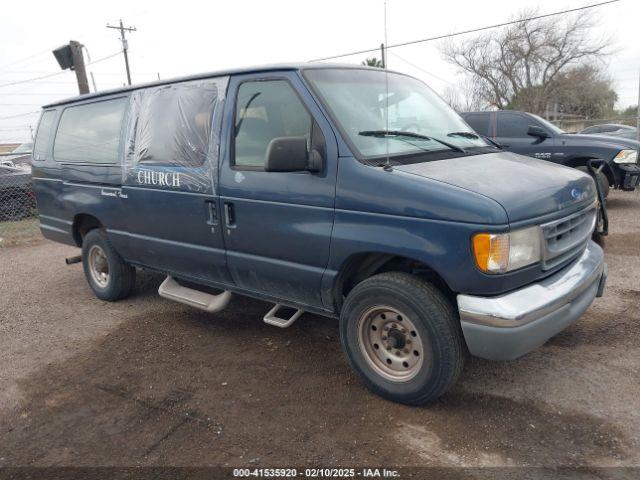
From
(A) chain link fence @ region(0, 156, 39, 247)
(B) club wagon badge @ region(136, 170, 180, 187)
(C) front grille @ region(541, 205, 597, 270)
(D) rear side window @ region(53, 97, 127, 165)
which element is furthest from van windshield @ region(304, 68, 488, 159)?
(A) chain link fence @ region(0, 156, 39, 247)

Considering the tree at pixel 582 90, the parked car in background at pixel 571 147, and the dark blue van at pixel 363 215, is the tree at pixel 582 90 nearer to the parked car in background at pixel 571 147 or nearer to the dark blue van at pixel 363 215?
the parked car in background at pixel 571 147

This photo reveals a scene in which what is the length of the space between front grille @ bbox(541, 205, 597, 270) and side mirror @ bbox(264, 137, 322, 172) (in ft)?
4.65

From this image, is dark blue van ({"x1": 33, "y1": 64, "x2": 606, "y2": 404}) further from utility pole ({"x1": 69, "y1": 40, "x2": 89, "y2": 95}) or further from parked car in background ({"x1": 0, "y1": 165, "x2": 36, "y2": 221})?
utility pole ({"x1": 69, "y1": 40, "x2": 89, "y2": 95})

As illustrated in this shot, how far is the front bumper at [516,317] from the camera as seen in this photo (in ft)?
9.07

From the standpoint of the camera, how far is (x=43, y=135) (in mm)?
5938

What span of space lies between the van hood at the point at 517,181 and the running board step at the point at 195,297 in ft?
6.57

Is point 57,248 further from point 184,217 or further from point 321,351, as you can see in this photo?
point 321,351

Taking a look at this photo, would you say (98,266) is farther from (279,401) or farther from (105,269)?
(279,401)

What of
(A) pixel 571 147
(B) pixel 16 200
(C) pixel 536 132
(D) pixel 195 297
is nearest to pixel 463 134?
(D) pixel 195 297

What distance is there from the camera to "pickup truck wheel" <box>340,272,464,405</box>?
117 inches

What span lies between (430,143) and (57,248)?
25.2 ft

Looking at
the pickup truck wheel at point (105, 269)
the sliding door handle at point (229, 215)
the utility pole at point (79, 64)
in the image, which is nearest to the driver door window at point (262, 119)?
Result: the sliding door handle at point (229, 215)

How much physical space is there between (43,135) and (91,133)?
1094 millimetres

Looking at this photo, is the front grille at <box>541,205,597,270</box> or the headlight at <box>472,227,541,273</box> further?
the front grille at <box>541,205,597,270</box>
